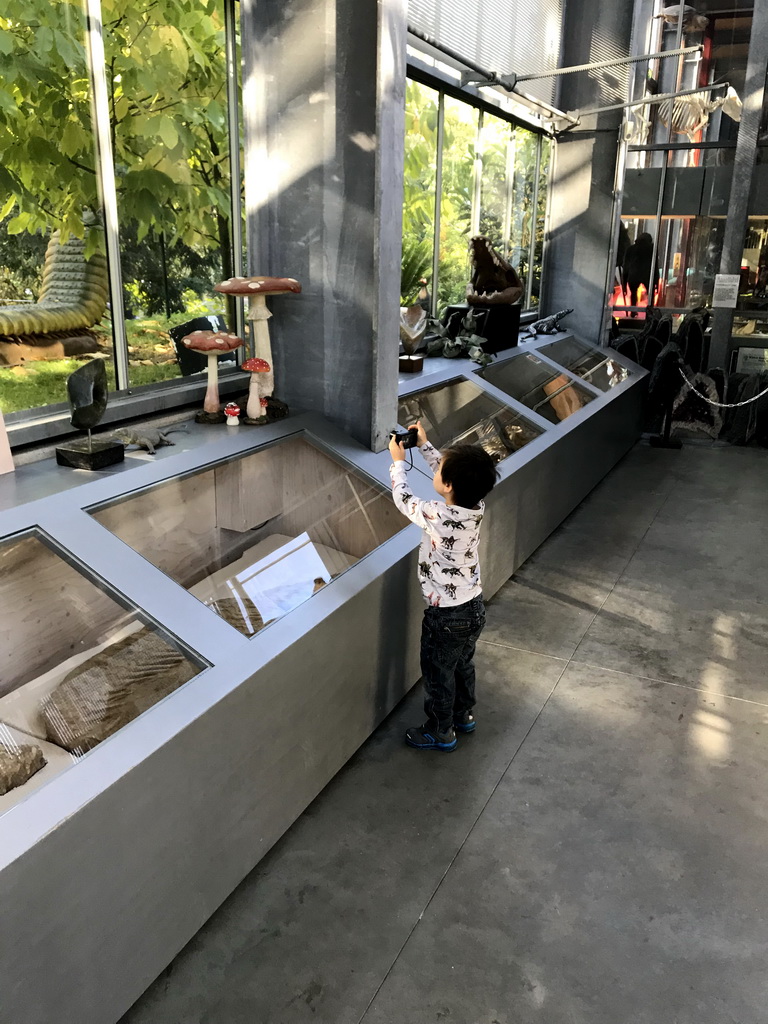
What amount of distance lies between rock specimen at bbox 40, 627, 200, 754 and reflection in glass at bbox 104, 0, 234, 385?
2101 mm

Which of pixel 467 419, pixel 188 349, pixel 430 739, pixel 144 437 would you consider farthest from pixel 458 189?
pixel 430 739

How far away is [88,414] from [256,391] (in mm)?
1010

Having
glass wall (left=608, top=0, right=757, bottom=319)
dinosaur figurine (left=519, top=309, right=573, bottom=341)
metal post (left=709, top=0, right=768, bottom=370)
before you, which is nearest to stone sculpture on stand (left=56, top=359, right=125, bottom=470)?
dinosaur figurine (left=519, top=309, right=573, bottom=341)

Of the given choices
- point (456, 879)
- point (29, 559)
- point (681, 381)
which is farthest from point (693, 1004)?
point (681, 381)

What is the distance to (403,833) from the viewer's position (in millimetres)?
3238

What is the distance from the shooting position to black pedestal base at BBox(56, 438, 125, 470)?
3.41 metres

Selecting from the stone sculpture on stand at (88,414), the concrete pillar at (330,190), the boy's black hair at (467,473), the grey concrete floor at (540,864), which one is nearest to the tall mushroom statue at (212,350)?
the concrete pillar at (330,190)

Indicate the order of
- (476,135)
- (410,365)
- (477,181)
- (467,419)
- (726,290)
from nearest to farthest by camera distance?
(467,419) < (410,365) < (476,135) < (477,181) < (726,290)

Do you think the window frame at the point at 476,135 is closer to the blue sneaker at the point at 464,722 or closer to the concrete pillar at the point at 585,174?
the concrete pillar at the point at 585,174

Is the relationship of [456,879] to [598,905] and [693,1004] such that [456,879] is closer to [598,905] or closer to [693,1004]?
[598,905]

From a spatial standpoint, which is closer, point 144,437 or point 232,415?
point 144,437

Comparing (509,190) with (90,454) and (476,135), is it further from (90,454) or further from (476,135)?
(90,454)

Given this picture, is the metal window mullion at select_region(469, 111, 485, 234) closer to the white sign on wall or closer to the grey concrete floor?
the white sign on wall

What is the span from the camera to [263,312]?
175 inches
